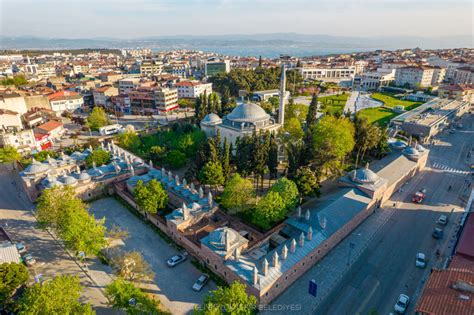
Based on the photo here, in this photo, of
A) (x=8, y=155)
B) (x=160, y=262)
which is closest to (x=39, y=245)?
(x=160, y=262)

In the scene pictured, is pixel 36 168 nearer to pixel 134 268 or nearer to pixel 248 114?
pixel 134 268

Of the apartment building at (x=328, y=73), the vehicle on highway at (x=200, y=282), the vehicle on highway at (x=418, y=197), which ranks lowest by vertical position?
the vehicle on highway at (x=200, y=282)

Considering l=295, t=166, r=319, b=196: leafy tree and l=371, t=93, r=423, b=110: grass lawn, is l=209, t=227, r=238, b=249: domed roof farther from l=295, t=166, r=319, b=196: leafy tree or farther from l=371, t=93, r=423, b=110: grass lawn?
l=371, t=93, r=423, b=110: grass lawn

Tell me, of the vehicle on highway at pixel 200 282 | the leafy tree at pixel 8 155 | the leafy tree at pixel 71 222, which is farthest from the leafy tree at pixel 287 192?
the leafy tree at pixel 8 155

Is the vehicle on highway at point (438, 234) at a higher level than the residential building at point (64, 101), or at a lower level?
lower

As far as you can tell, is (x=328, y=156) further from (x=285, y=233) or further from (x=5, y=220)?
(x=5, y=220)

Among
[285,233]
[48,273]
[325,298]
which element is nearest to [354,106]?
[285,233]

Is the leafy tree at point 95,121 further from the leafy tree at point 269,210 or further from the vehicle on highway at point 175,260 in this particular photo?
the leafy tree at point 269,210
